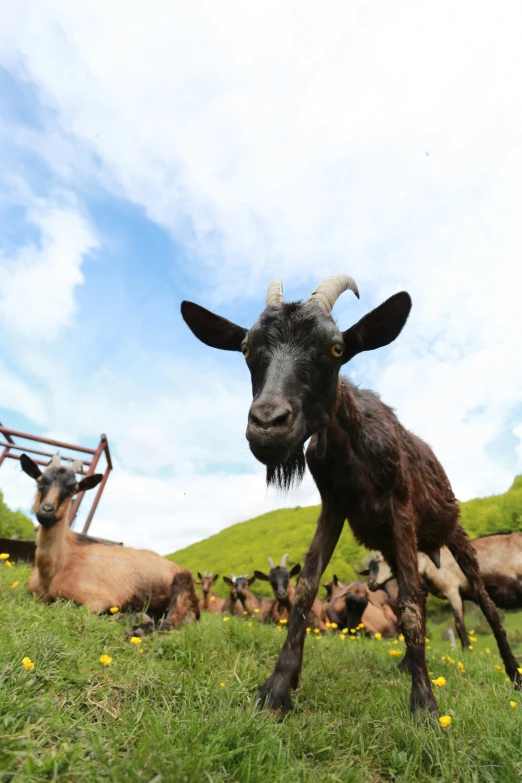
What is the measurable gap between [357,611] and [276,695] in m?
8.90

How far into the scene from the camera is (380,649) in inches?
257

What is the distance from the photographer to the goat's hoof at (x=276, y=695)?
297cm

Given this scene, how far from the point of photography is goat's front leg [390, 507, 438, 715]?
309 cm

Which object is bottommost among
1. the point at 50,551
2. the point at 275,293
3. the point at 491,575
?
the point at 50,551

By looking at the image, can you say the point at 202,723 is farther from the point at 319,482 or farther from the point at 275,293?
the point at 275,293

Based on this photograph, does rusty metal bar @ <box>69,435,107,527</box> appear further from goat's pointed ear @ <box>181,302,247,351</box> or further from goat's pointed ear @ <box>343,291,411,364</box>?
goat's pointed ear @ <box>343,291,411,364</box>

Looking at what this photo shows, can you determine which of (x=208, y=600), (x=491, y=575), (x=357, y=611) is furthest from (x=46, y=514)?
(x=208, y=600)

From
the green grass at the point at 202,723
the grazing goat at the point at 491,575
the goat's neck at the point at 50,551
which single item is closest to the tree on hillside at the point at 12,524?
the grazing goat at the point at 491,575

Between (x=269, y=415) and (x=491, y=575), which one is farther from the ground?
(x=491, y=575)

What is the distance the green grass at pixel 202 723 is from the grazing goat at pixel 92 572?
1660 millimetres

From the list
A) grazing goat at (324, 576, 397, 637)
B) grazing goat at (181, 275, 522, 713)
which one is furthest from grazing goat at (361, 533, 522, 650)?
grazing goat at (181, 275, 522, 713)

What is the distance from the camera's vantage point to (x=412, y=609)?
3.34m

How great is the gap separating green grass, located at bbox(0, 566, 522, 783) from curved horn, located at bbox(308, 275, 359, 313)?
8.42 feet

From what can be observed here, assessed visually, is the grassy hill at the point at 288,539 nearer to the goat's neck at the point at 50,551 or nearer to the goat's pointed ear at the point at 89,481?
the goat's pointed ear at the point at 89,481
